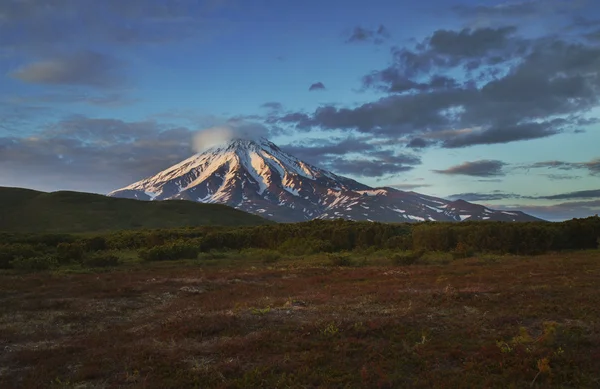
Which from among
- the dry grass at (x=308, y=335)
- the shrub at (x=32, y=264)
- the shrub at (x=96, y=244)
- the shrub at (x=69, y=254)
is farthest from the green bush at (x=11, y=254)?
the dry grass at (x=308, y=335)

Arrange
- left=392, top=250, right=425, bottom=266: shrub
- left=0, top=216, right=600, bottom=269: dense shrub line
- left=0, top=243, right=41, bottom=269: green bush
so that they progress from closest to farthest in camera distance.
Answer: left=0, top=243, right=41, bottom=269: green bush < left=392, top=250, right=425, bottom=266: shrub < left=0, top=216, right=600, bottom=269: dense shrub line

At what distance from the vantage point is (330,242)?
64.1 m

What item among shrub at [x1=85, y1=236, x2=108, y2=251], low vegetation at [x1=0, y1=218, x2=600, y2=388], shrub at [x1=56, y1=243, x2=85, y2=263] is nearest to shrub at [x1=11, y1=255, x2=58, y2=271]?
low vegetation at [x1=0, y1=218, x2=600, y2=388]

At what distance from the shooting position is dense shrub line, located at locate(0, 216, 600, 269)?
48.7 metres

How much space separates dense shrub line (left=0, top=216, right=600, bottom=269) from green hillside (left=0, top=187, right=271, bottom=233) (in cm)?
7389

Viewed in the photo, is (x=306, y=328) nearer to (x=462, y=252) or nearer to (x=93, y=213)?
(x=462, y=252)

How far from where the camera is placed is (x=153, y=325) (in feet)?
60.1

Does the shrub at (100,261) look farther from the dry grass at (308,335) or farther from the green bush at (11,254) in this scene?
the dry grass at (308,335)

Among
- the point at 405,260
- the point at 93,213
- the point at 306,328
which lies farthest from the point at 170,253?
the point at 93,213

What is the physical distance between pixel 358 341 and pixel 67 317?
13359mm

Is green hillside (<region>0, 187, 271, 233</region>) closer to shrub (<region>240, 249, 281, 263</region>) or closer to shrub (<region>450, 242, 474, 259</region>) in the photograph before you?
shrub (<region>240, 249, 281, 263</region>)

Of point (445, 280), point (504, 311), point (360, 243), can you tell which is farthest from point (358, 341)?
point (360, 243)

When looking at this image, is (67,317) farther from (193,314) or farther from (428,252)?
(428,252)

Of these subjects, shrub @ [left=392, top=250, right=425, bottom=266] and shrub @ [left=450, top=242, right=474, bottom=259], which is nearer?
shrub @ [left=392, top=250, right=425, bottom=266]
